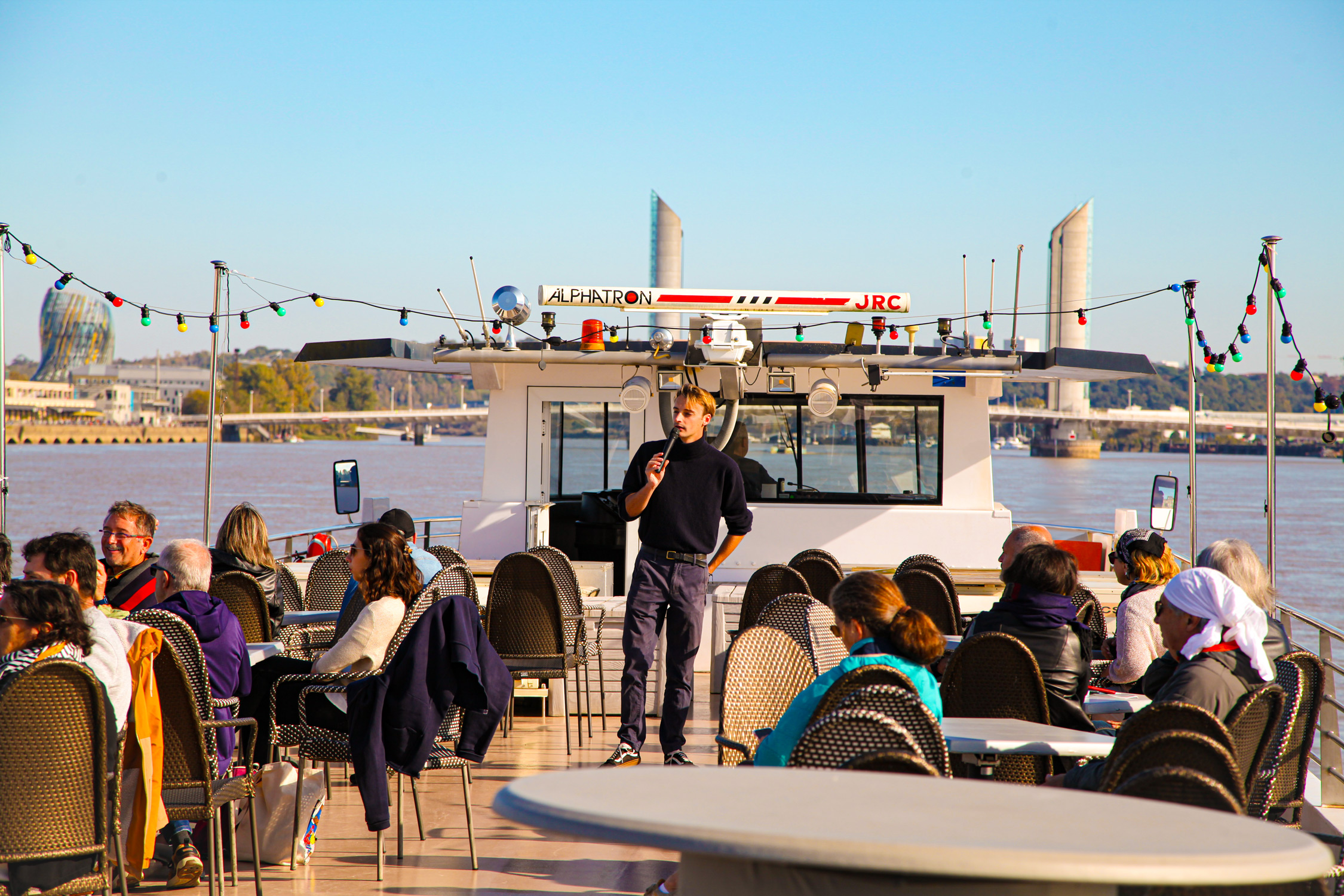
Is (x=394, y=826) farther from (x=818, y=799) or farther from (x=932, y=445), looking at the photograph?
(x=932, y=445)

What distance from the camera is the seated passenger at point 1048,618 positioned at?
3.86m

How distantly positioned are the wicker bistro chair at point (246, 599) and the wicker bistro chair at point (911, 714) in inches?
135

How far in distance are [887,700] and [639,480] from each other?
2890mm

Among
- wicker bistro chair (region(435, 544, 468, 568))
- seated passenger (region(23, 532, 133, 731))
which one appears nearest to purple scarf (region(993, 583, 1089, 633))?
seated passenger (region(23, 532, 133, 731))

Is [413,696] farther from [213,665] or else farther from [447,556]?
[447,556]

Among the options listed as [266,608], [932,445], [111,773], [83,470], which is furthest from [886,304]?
[83,470]

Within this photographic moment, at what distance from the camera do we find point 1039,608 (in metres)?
3.91

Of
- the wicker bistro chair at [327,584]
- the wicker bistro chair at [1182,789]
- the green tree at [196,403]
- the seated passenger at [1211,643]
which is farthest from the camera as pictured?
the green tree at [196,403]

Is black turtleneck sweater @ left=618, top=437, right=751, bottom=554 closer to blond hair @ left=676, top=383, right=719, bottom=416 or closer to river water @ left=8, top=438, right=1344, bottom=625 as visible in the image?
blond hair @ left=676, top=383, right=719, bottom=416

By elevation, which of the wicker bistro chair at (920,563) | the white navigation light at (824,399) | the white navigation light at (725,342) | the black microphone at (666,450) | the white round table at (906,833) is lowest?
the wicker bistro chair at (920,563)

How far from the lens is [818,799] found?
172cm

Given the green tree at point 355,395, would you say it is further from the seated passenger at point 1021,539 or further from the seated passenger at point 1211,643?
the seated passenger at point 1211,643

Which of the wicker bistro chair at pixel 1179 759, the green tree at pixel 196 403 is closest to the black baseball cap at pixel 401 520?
the wicker bistro chair at pixel 1179 759

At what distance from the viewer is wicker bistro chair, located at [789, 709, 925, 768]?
7.02 feet
